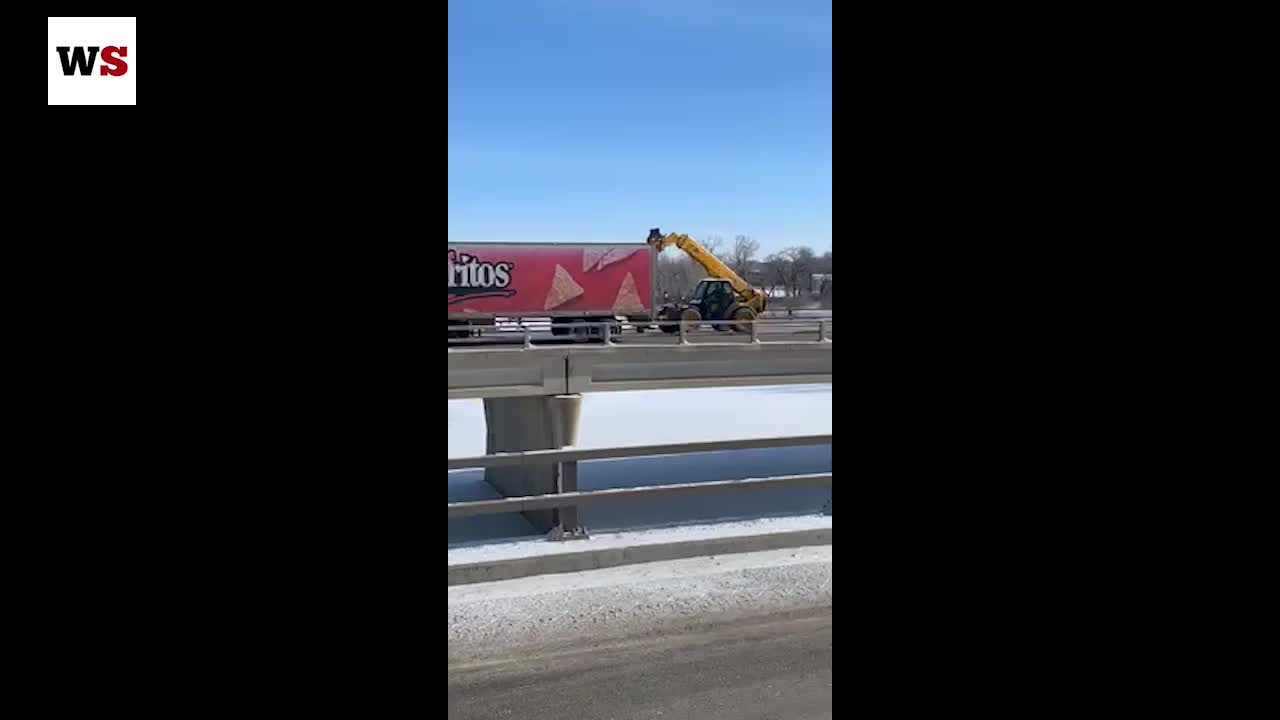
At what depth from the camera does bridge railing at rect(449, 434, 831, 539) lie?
7266mm

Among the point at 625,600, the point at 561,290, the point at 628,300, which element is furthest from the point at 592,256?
the point at 625,600

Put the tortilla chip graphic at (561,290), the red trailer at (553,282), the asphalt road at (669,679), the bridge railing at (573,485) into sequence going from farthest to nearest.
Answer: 1. the tortilla chip graphic at (561,290)
2. the red trailer at (553,282)
3. the bridge railing at (573,485)
4. the asphalt road at (669,679)

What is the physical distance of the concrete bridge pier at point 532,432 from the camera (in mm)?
18016

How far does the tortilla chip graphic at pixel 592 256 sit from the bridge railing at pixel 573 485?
62.6 feet

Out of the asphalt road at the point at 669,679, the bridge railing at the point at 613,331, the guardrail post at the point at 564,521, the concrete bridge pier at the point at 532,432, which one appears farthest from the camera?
the bridge railing at the point at 613,331

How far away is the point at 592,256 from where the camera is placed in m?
27.5

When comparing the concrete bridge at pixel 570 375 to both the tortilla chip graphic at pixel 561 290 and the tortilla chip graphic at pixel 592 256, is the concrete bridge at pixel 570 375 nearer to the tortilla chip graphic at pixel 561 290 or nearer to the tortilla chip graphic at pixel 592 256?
the tortilla chip graphic at pixel 561 290

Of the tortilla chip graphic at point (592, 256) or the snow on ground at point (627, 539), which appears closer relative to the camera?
the snow on ground at point (627, 539)

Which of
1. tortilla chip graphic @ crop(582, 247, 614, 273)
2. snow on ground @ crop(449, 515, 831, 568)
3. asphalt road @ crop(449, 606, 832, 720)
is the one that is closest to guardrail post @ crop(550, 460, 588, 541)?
snow on ground @ crop(449, 515, 831, 568)
